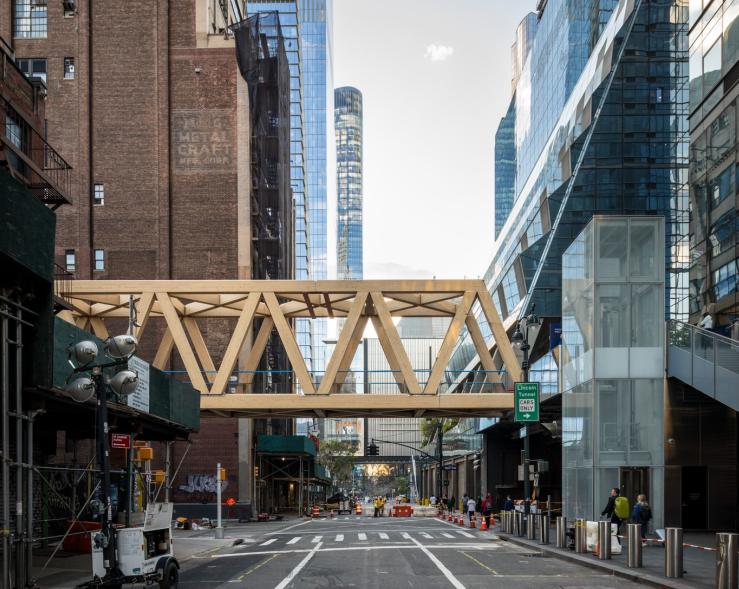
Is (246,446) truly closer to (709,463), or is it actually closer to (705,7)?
(709,463)

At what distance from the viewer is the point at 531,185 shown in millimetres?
65812

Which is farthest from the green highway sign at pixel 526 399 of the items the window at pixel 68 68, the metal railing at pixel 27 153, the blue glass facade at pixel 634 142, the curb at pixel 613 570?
the window at pixel 68 68

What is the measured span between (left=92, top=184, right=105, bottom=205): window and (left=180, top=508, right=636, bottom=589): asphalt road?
3090cm

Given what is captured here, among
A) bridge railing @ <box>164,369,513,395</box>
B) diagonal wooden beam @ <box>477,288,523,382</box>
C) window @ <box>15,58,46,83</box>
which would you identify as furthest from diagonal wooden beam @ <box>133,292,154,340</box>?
window @ <box>15,58,46,83</box>

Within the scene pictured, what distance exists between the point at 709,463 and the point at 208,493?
106 feet

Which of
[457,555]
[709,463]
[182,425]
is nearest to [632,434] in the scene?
[709,463]

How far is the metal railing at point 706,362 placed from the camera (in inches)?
1107

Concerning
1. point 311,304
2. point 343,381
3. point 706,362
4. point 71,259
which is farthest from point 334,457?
point 706,362

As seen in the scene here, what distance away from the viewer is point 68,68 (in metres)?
59.6

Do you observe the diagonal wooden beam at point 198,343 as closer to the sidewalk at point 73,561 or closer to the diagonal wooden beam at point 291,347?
the diagonal wooden beam at point 291,347

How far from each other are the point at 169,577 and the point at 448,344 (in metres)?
19.4

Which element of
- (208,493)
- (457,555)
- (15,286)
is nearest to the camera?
(15,286)

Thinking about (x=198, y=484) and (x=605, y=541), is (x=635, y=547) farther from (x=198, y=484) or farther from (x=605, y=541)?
(x=198, y=484)

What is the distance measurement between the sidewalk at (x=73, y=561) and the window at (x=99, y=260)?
23.6 m
